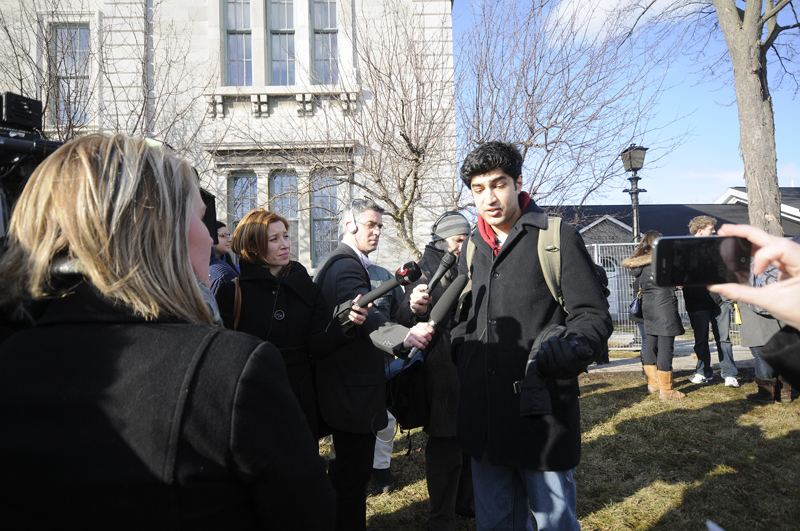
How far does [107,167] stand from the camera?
3.76 ft

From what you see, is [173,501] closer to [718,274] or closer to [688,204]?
[718,274]

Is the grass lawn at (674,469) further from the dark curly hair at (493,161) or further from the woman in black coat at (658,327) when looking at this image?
the dark curly hair at (493,161)

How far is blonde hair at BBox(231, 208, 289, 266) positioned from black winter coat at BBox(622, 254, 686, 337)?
5275 mm

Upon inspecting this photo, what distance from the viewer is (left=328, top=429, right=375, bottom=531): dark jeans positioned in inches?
116

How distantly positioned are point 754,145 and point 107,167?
9.70m

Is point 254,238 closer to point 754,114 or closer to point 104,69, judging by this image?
point 104,69

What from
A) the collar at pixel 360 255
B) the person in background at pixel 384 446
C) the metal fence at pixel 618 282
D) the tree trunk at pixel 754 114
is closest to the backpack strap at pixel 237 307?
the collar at pixel 360 255

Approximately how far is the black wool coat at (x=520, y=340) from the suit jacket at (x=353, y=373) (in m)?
0.75

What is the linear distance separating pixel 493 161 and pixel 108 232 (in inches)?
67.5

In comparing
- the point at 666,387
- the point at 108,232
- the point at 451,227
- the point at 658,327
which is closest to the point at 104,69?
the point at 451,227

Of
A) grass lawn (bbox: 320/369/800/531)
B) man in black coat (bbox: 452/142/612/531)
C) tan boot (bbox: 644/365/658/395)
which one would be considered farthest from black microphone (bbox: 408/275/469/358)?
tan boot (bbox: 644/365/658/395)

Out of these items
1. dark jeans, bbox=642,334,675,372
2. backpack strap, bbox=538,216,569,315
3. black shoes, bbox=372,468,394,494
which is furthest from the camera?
dark jeans, bbox=642,334,675,372

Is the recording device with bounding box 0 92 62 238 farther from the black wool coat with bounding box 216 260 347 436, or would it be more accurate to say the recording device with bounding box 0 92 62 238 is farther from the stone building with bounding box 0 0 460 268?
the stone building with bounding box 0 0 460 268

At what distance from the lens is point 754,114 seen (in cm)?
794
